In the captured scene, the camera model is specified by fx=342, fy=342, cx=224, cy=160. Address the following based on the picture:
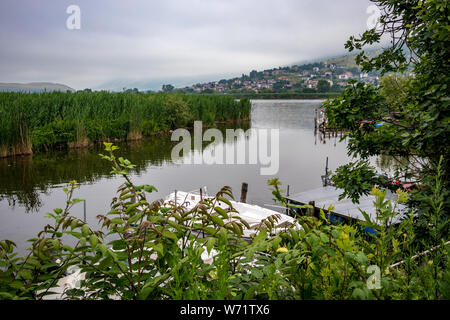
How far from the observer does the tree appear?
11.9 ft

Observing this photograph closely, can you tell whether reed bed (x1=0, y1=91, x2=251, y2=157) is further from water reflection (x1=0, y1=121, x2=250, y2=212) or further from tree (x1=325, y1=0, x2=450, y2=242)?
tree (x1=325, y1=0, x2=450, y2=242)

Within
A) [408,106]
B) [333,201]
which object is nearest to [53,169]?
[333,201]

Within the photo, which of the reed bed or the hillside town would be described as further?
the hillside town

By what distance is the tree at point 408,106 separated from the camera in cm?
363

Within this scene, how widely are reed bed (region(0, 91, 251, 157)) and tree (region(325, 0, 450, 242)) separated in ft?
76.0

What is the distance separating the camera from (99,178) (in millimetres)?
21344

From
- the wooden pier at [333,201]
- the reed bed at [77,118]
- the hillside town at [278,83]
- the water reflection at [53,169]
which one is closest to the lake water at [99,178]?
the water reflection at [53,169]

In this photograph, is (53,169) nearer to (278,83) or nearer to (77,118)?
(77,118)

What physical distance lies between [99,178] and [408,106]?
1988 cm

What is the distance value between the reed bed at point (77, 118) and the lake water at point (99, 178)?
1167mm

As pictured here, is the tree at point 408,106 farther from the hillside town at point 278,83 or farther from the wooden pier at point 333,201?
the hillside town at point 278,83

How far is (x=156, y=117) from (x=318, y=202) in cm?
2749

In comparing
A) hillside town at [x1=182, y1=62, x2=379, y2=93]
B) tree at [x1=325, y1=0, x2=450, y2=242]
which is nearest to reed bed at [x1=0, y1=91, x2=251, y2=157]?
tree at [x1=325, y1=0, x2=450, y2=242]
